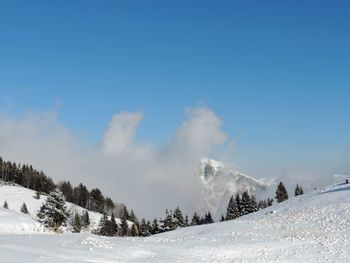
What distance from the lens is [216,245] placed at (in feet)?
113

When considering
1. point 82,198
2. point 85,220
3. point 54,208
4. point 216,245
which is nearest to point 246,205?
point 85,220

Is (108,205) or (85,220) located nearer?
(85,220)

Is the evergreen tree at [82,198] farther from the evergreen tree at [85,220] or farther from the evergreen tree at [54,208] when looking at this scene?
the evergreen tree at [54,208]

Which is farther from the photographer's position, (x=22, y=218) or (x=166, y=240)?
(x=22, y=218)

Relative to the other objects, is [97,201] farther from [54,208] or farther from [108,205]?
[54,208]

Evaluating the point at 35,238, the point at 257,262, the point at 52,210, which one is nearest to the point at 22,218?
the point at 52,210

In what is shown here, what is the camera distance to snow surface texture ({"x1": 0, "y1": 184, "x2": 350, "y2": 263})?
87.0 ft

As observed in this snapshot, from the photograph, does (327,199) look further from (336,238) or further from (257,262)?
(257,262)

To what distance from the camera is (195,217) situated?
11912 cm

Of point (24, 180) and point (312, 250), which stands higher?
point (24, 180)

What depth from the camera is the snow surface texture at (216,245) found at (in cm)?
2651

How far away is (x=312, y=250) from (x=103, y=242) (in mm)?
15470

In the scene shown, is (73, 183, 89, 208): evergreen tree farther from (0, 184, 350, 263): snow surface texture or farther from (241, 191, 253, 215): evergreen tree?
(0, 184, 350, 263): snow surface texture

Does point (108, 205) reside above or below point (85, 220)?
above
